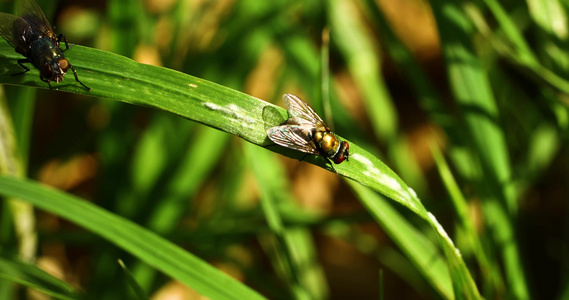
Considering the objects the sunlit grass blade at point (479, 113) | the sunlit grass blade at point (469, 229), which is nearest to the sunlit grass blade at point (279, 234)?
the sunlit grass blade at point (469, 229)

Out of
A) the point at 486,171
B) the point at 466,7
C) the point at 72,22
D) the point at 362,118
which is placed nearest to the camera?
the point at 486,171

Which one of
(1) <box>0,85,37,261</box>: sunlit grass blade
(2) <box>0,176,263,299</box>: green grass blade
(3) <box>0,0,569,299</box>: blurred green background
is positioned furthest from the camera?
(3) <box>0,0,569,299</box>: blurred green background

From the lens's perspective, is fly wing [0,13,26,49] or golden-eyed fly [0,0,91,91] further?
fly wing [0,13,26,49]

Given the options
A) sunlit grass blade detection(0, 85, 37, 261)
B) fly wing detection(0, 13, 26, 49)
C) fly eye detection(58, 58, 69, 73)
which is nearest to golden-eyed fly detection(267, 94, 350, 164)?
fly eye detection(58, 58, 69, 73)

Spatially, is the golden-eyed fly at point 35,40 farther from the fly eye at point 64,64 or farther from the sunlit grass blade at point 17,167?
the sunlit grass blade at point 17,167

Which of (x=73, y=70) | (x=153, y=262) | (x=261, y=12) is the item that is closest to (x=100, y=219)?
(x=153, y=262)

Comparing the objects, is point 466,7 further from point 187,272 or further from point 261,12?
point 187,272

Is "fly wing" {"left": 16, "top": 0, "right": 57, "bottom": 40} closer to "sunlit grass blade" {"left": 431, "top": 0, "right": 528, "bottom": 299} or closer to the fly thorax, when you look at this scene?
the fly thorax
